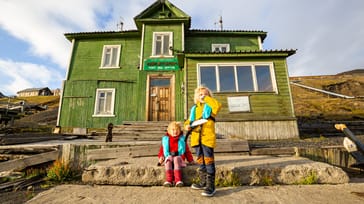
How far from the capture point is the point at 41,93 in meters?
68.9

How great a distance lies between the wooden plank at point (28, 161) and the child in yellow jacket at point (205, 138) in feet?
14.1

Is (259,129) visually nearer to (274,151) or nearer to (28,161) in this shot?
(274,151)

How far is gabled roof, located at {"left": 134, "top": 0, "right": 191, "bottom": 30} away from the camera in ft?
38.9

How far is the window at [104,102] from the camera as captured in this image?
10906 mm

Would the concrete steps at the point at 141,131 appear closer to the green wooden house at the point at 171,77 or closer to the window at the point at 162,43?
the green wooden house at the point at 171,77

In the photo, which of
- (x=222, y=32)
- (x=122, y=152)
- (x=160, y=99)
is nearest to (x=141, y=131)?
(x=122, y=152)

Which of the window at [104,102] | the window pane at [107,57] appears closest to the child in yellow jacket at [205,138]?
the window at [104,102]

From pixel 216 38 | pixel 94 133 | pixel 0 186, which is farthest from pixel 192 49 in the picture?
pixel 0 186

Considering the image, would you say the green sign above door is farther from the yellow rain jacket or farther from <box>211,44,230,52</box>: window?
the yellow rain jacket

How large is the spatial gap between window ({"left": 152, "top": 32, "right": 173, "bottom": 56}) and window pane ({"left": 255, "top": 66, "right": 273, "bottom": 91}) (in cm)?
579

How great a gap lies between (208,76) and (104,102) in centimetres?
724

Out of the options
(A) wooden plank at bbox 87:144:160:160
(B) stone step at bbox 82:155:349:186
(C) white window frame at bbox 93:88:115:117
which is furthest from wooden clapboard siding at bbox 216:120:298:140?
(C) white window frame at bbox 93:88:115:117

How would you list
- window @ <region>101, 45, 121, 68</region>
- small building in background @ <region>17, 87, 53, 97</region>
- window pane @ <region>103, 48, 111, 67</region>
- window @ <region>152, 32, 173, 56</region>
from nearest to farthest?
window @ <region>152, 32, 173, 56</region> → window @ <region>101, 45, 121, 68</region> → window pane @ <region>103, 48, 111, 67</region> → small building in background @ <region>17, 87, 53, 97</region>

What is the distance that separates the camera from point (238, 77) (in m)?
8.83
